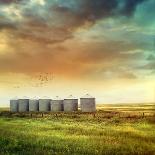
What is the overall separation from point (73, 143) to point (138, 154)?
5828 mm

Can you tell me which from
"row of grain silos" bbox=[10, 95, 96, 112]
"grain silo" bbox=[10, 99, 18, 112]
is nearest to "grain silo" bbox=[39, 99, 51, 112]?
"row of grain silos" bbox=[10, 95, 96, 112]

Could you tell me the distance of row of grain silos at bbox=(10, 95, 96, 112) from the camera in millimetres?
68688

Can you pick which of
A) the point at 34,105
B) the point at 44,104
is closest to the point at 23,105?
the point at 34,105

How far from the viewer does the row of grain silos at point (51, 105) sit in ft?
225

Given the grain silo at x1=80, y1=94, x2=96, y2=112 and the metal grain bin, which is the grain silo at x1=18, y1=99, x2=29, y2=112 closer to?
the metal grain bin

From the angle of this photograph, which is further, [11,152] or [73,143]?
[73,143]

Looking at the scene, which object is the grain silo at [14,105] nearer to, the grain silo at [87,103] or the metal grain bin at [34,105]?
the metal grain bin at [34,105]

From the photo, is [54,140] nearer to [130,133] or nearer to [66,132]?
[66,132]

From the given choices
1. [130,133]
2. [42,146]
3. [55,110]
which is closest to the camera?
[42,146]

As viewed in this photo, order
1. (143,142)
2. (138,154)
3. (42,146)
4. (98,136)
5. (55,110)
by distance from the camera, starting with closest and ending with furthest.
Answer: (138,154)
(42,146)
(143,142)
(98,136)
(55,110)

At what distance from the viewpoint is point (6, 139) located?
30766 mm

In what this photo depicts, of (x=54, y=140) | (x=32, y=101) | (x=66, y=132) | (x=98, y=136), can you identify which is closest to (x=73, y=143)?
(x=54, y=140)

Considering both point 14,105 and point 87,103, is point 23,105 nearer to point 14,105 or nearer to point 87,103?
point 14,105

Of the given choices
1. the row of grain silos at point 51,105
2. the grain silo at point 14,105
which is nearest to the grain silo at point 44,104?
the row of grain silos at point 51,105
